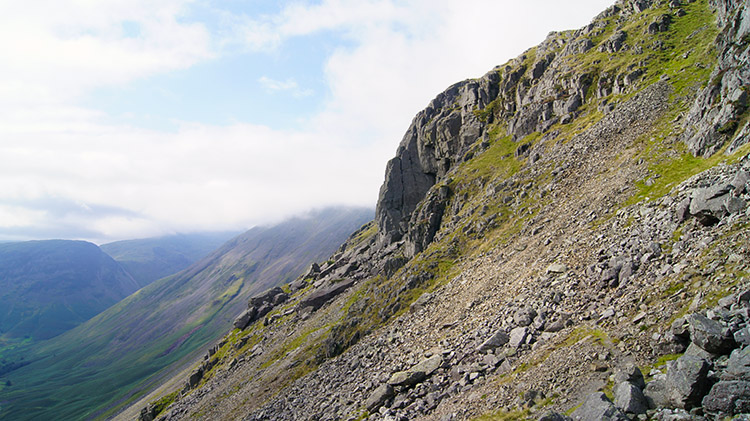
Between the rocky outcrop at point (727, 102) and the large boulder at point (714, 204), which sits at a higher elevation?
the rocky outcrop at point (727, 102)

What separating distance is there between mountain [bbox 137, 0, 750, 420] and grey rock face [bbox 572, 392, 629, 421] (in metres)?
0.13

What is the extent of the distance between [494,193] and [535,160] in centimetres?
965

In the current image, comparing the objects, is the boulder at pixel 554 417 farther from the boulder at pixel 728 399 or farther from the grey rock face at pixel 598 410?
the boulder at pixel 728 399

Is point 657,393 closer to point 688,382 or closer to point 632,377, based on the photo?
point 632,377

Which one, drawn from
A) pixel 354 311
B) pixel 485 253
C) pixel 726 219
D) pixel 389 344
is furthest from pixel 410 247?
pixel 726 219

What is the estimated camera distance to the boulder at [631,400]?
15.4 meters

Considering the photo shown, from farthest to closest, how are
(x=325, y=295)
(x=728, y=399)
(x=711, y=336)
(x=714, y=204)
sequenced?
(x=325, y=295)
(x=714, y=204)
(x=711, y=336)
(x=728, y=399)

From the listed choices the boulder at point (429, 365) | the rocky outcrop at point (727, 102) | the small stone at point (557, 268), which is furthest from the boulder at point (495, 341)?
the rocky outcrop at point (727, 102)

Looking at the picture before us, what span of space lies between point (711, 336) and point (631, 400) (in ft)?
14.8

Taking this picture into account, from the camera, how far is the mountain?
18156 millimetres

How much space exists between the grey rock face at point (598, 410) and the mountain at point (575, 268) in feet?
0.43

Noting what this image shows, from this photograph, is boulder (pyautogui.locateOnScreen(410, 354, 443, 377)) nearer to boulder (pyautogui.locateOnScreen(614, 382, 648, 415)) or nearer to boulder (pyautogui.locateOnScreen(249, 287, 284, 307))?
boulder (pyautogui.locateOnScreen(614, 382, 648, 415))

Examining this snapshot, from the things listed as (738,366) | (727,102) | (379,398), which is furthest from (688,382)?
(727,102)

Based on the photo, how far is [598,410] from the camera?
16.1 meters
